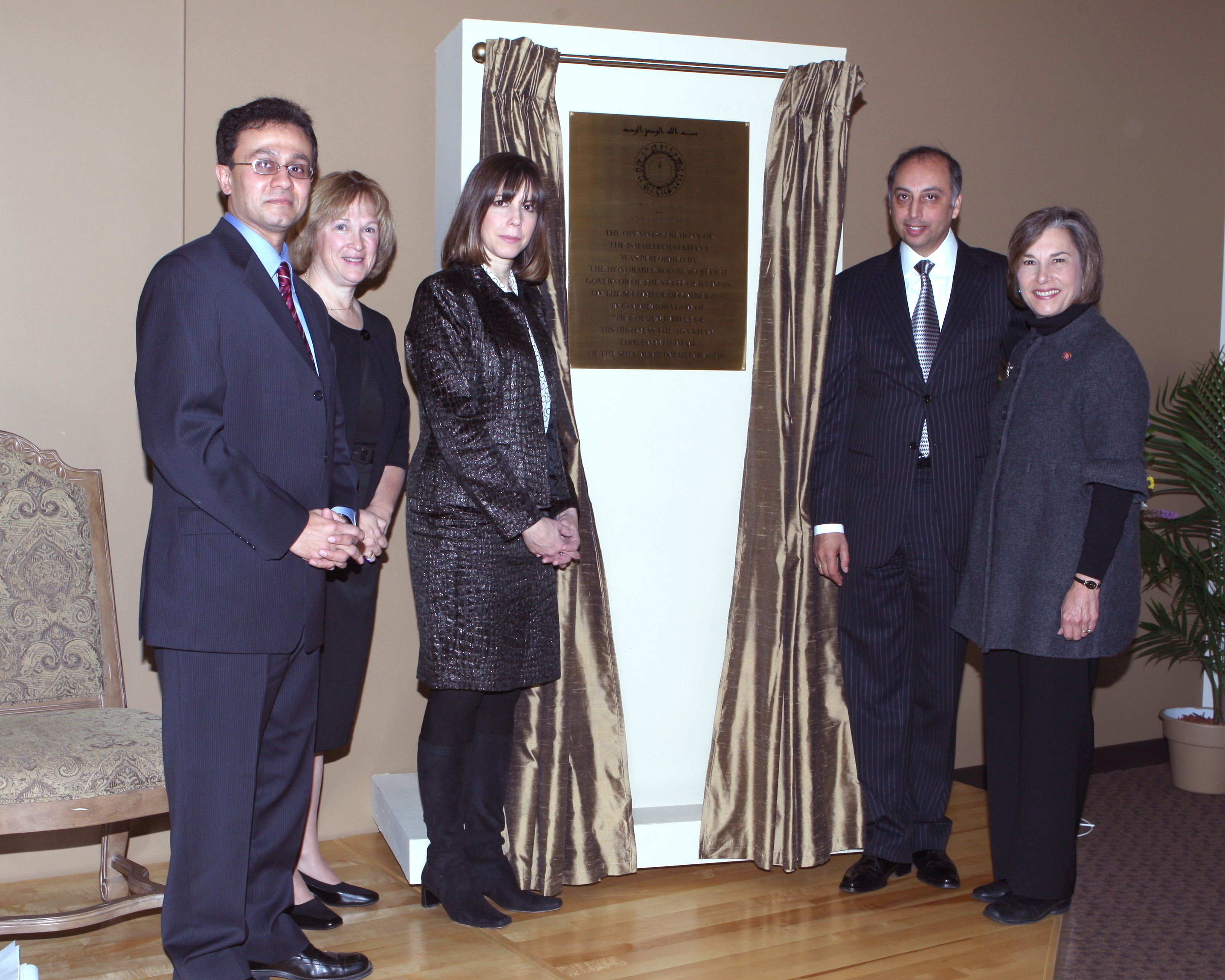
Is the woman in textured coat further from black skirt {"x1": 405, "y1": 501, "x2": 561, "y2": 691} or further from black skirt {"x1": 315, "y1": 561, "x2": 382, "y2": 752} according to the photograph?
black skirt {"x1": 315, "y1": 561, "x2": 382, "y2": 752}

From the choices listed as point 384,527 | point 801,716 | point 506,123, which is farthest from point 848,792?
point 506,123

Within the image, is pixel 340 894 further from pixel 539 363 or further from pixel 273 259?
pixel 273 259

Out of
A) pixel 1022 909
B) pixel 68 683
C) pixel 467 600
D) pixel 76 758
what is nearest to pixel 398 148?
pixel 467 600

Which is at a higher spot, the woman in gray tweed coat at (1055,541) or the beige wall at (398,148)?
the beige wall at (398,148)

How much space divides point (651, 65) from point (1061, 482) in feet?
4.91

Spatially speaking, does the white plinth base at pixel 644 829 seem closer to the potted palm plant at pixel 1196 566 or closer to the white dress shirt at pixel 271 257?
the white dress shirt at pixel 271 257

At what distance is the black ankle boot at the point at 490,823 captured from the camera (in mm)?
2570

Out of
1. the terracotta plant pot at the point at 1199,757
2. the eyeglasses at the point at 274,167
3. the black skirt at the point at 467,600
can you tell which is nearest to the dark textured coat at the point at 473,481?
the black skirt at the point at 467,600

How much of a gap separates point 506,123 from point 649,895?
6.56 feet

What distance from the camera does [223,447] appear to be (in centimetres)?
194

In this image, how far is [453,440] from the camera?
2.41 m

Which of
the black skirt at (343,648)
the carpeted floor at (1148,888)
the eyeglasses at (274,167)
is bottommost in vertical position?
the carpeted floor at (1148,888)

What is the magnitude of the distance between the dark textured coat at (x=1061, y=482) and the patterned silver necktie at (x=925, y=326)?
0.20m

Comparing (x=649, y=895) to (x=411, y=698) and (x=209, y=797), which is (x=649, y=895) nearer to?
(x=411, y=698)
